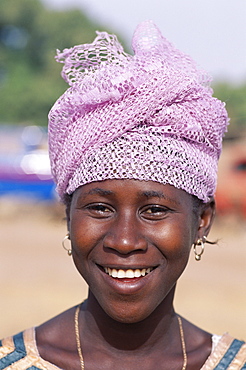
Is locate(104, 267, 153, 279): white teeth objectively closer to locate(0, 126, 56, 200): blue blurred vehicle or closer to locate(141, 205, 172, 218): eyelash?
locate(141, 205, 172, 218): eyelash

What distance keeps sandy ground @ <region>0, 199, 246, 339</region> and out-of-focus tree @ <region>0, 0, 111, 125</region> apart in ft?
71.6

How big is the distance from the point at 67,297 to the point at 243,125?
1354 cm

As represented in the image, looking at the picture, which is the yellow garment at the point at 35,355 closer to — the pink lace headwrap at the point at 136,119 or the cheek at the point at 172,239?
the cheek at the point at 172,239

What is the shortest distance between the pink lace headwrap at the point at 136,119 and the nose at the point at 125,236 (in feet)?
0.53

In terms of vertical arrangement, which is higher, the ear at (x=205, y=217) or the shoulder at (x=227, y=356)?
the ear at (x=205, y=217)

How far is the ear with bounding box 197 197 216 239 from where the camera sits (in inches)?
102

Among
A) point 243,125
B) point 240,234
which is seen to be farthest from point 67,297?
point 243,125

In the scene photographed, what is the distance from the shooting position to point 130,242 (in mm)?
2205

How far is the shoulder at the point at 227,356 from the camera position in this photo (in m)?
2.51

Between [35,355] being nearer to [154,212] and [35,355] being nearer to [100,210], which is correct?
[100,210]

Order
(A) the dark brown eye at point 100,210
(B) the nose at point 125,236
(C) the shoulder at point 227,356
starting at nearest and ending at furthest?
1. (B) the nose at point 125,236
2. (A) the dark brown eye at point 100,210
3. (C) the shoulder at point 227,356

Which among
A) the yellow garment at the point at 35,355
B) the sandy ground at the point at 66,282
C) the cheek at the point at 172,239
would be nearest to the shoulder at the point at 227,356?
the yellow garment at the point at 35,355

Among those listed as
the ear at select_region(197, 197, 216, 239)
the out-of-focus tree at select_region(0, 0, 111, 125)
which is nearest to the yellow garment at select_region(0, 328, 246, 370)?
the ear at select_region(197, 197, 216, 239)

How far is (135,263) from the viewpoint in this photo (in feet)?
7.40
